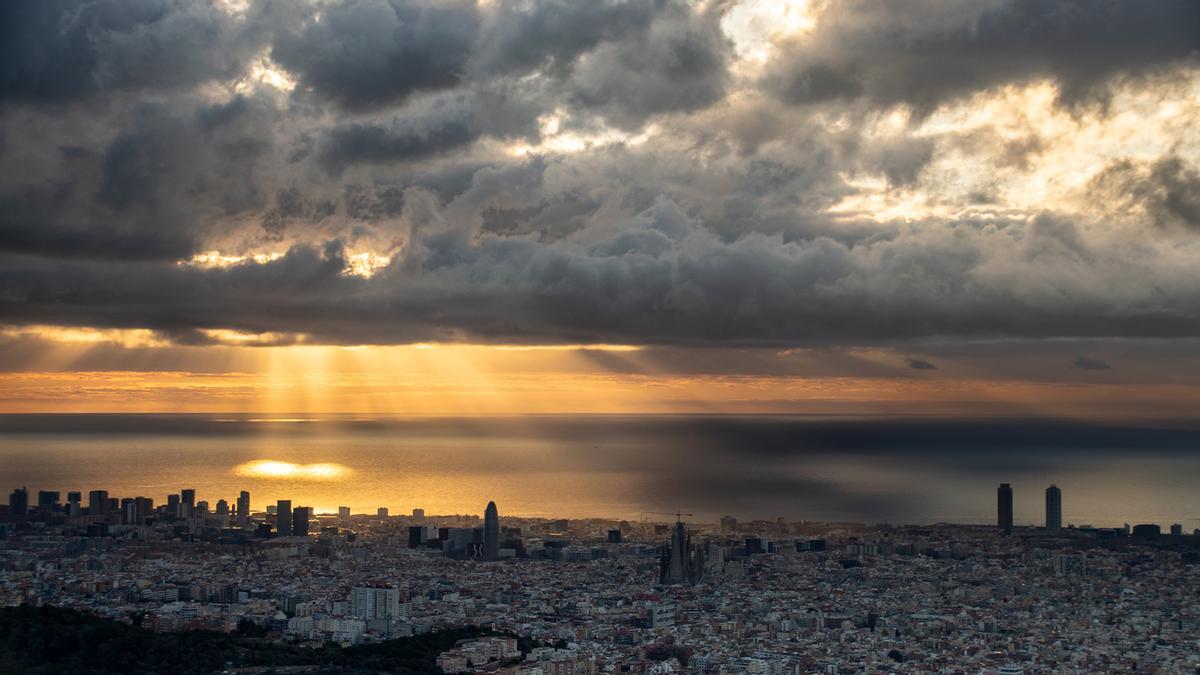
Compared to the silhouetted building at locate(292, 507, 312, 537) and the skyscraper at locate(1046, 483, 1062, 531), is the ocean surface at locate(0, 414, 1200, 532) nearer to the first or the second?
the skyscraper at locate(1046, 483, 1062, 531)

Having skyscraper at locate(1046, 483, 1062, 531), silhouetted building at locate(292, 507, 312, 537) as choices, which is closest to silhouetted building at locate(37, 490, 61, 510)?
silhouetted building at locate(292, 507, 312, 537)

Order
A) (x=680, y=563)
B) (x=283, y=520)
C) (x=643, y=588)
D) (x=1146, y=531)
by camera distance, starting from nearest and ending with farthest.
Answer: (x=643, y=588), (x=680, y=563), (x=1146, y=531), (x=283, y=520)

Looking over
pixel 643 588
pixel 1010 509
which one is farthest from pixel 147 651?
pixel 1010 509

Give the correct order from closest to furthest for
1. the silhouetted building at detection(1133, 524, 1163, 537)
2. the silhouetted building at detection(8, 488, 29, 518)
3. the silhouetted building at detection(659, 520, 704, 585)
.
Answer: the silhouetted building at detection(659, 520, 704, 585) → the silhouetted building at detection(1133, 524, 1163, 537) → the silhouetted building at detection(8, 488, 29, 518)

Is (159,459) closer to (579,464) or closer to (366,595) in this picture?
(579,464)

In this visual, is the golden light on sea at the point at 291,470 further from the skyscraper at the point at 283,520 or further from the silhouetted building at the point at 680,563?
the silhouetted building at the point at 680,563

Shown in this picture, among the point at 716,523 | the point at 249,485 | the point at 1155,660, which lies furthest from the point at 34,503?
the point at 1155,660

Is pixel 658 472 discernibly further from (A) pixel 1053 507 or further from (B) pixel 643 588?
(B) pixel 643 588
